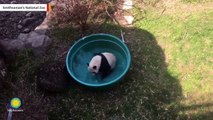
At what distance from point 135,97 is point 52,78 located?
1223mm

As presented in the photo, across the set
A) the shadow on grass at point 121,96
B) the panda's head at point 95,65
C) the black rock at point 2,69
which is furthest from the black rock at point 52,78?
the black rock at point 2,69

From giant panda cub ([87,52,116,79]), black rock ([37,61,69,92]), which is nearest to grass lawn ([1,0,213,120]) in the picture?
black rock ([37,61,69,92])

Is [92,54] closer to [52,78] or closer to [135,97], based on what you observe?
[52,78]

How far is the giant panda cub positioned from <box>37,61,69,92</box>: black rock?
17.1 inches

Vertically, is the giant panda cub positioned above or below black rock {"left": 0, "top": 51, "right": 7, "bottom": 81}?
above

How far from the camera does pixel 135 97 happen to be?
4410mm

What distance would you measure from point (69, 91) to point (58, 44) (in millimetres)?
995

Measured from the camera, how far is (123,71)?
4668mm

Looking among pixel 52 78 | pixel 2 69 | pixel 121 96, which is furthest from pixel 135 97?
pixel 2 69

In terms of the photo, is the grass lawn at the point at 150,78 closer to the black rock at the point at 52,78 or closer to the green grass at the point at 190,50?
the green grass at the point at 190,50

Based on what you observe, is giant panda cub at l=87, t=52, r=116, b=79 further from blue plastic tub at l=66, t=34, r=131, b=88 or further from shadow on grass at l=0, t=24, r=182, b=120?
shadow on grass at l=0, t=24, r=182, b=120

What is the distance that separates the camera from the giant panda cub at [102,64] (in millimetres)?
4492

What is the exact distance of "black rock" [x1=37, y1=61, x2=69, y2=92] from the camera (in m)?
4.40

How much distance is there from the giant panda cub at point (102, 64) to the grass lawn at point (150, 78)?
11.2 inches
